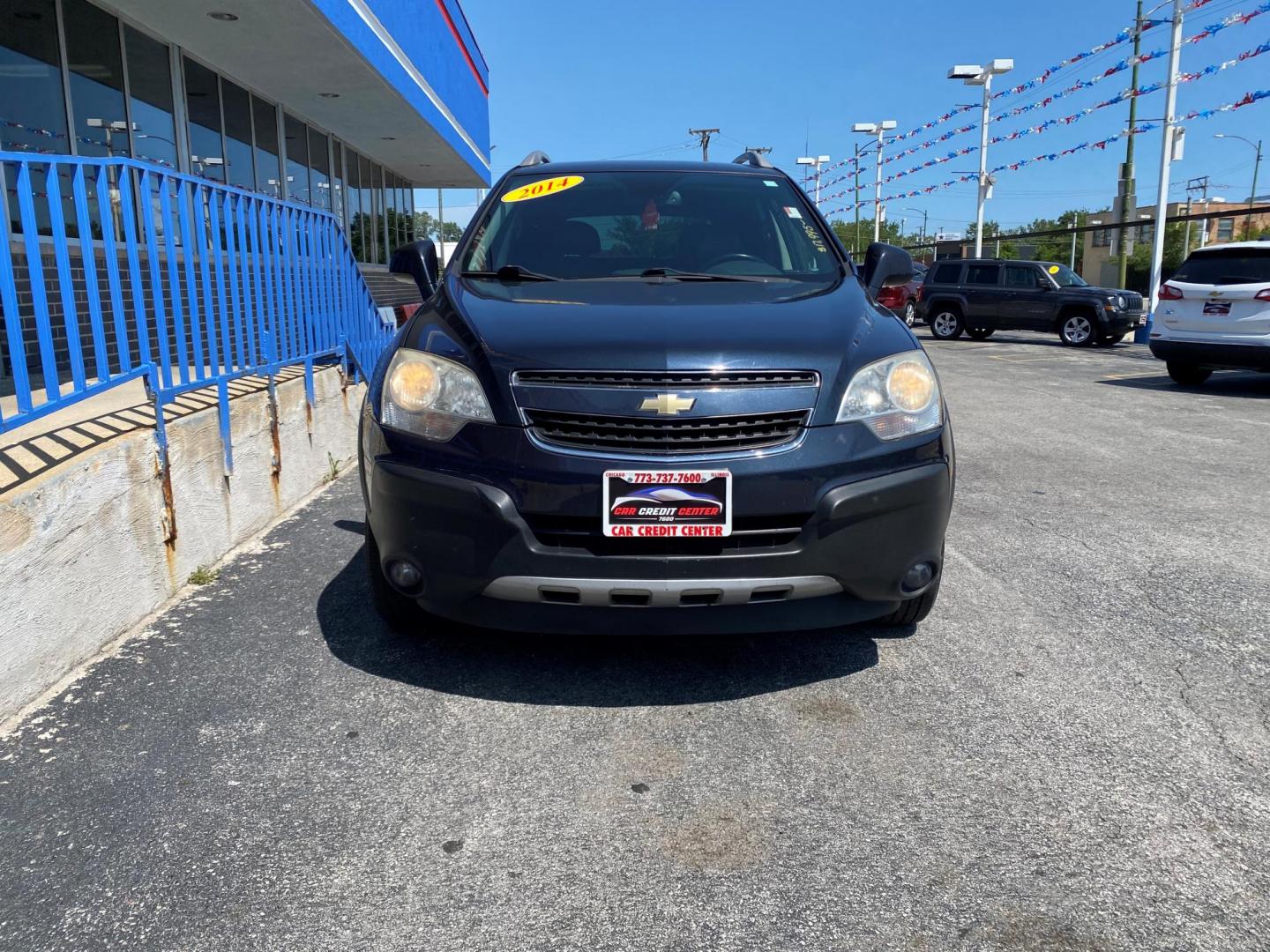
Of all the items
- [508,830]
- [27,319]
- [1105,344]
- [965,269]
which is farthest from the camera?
[965,269]

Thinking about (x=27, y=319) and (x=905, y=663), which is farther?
(x=27, y=319)

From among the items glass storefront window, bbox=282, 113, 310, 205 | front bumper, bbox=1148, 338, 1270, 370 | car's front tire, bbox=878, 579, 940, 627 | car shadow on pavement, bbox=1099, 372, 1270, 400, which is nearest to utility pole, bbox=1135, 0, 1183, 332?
car shadow on pavement, bbox=1099, 372, 1270, 400

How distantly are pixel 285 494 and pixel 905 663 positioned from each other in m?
3.49

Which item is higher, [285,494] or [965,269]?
[965,269]

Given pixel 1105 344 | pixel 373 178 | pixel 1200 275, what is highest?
pixel 373 178

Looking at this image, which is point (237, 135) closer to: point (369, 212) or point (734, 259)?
point (369, 212)

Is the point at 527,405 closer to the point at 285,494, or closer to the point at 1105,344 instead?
the point at 285,494

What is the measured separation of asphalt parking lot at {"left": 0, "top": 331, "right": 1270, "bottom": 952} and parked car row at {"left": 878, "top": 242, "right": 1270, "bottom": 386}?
24.3 ft

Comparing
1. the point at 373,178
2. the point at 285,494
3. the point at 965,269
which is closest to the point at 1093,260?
the point at 965,269

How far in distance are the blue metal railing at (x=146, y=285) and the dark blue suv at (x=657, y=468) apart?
1120 millimetres

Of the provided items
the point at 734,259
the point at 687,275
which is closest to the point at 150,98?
the point at 734,259

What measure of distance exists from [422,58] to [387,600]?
14.2 m

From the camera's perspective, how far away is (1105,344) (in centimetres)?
1980

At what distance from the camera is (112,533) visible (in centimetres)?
339
